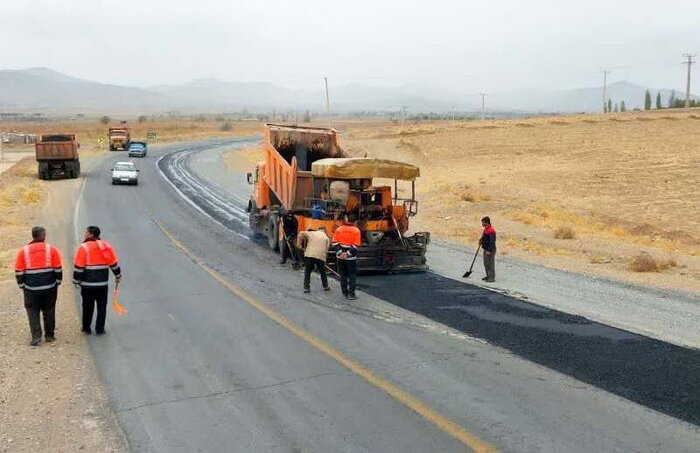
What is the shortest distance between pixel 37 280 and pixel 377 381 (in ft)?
18.1

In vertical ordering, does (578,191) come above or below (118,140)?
below

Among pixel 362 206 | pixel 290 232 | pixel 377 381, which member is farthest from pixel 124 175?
pixel 377 381

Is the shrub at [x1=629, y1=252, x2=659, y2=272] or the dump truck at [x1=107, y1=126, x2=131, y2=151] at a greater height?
the dump truck at [x1=107, y1=126, x2=131, y2=151]

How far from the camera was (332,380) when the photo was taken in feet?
29.9

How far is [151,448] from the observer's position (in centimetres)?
714

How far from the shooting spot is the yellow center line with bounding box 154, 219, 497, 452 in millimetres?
7324

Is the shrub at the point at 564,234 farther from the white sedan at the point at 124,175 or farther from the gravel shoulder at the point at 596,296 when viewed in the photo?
the white sedan at the point at 124,175

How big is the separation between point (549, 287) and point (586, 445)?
837 centimetres

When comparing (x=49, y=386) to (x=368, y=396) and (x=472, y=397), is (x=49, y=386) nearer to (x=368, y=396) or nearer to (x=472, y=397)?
(x=368, y=396)

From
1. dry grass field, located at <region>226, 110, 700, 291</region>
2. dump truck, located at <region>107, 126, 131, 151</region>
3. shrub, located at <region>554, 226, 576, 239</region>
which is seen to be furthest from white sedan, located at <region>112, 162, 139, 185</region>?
dump truck, located at <region>107, 126, 131, 151</region>

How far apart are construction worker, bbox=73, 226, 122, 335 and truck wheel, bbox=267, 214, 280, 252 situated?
8.54m

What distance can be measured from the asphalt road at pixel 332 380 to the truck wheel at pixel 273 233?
3751 millimetres

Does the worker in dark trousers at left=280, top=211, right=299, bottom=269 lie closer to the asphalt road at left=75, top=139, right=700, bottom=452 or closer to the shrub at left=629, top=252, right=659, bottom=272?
the asphalt road at left=75, top=139, right=700, bottom=452

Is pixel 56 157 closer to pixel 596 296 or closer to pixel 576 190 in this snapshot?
pixel 576 190
